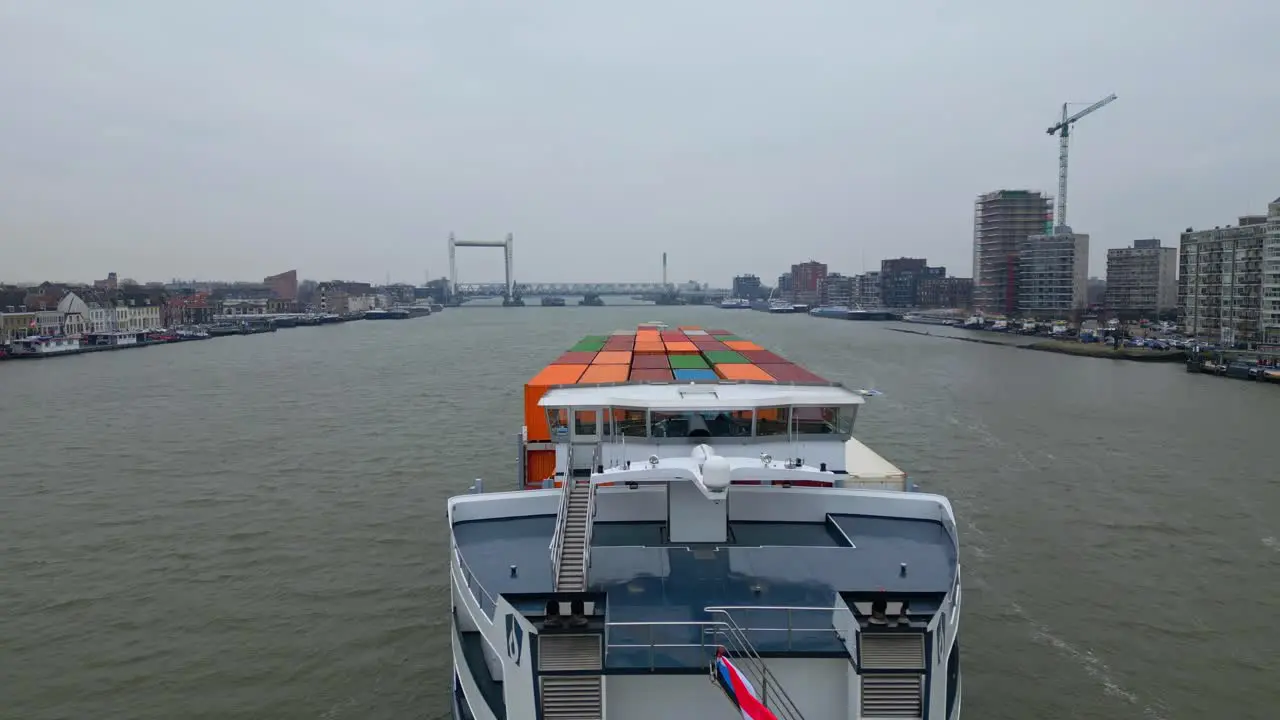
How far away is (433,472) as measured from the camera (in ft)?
70.5

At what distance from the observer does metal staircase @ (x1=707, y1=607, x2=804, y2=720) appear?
6.43 metres

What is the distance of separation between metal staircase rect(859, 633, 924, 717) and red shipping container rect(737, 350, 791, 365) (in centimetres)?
1051

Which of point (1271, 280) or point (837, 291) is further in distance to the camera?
point (837, 291)

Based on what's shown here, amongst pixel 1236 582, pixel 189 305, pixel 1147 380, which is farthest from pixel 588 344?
pixel 189 305

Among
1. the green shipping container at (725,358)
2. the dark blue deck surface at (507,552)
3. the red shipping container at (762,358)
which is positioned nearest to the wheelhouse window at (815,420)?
the dark blue deck surface at (507,552)

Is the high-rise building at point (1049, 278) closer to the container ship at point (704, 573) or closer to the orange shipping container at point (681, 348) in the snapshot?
the orange shipping container at point (681, 348)

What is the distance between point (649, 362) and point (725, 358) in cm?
187

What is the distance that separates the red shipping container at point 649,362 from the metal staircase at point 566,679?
10.4 metres

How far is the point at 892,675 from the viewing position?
6.40m

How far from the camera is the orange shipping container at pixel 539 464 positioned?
13.8m

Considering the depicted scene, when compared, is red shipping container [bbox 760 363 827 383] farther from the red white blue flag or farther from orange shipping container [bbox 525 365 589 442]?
the red white blue flag

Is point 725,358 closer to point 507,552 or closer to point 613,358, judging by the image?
point 613,358

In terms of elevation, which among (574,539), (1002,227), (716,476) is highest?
A: (1002,227)

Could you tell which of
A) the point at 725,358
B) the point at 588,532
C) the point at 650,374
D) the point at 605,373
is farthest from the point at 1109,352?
the point at 588,532
